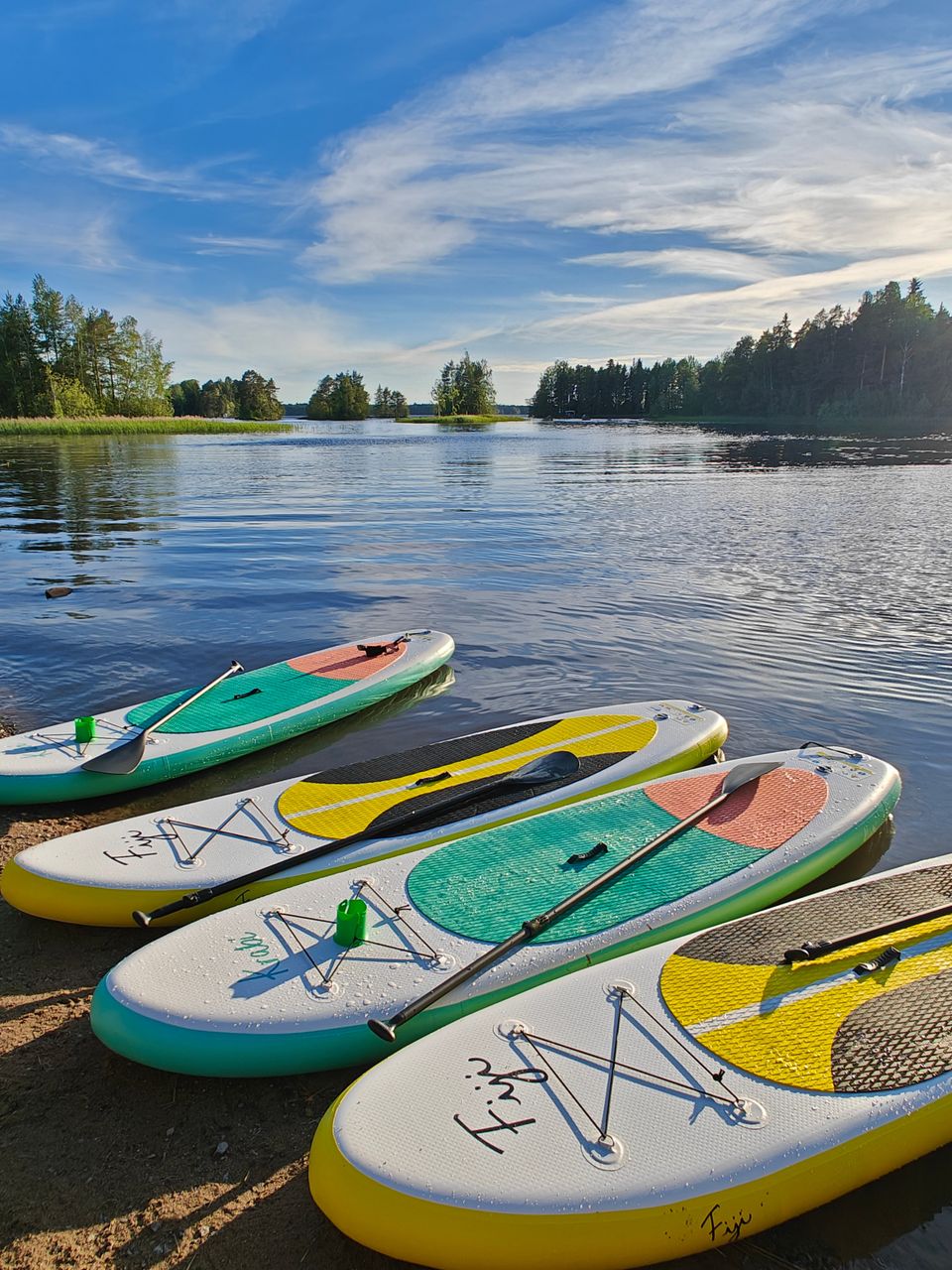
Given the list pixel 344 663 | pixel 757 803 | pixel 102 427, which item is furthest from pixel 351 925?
pixel 102 427

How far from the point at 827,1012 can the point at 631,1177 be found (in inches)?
47.6

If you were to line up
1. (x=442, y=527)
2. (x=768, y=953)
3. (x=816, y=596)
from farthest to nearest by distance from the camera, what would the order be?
(x=442, y=527)
(x=816, y=596)
(x=768, y=953)

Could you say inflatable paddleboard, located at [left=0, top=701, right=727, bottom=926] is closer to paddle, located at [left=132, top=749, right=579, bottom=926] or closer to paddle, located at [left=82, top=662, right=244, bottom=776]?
paddle, located at [left=132, top=749, right=579, bottom=926]

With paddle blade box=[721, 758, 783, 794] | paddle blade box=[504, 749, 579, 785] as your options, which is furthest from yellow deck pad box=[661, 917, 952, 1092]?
paddle blade box=[504, 749, 579, 785]

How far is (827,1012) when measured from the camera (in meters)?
3.23

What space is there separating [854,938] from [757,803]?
1531 mm

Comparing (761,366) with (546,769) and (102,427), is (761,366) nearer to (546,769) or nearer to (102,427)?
(102,427)

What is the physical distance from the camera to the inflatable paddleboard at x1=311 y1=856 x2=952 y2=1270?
2.44 m

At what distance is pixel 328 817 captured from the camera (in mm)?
4914

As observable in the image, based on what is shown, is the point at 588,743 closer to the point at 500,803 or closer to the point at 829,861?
the point at 500,803

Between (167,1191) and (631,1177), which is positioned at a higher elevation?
(631,1177)

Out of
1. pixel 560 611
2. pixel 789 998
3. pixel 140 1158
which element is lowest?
pixel 140 1158

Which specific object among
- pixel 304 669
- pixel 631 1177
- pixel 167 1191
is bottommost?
pixel 167 1191

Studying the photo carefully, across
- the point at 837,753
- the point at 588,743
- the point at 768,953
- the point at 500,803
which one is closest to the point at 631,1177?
the point at 768,953
